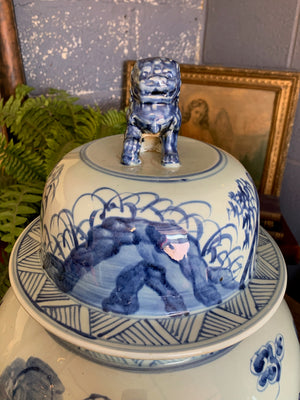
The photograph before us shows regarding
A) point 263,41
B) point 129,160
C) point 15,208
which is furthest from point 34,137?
point 263,41

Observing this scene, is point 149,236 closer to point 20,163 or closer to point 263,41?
point 20,163

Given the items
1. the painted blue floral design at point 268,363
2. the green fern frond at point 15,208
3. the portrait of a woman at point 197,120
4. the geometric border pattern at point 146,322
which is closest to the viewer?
the geometric border pattern at point 146,322

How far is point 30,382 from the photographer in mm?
668

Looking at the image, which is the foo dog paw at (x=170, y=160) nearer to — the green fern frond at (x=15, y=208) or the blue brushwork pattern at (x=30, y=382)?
the blue brushwork pattern at (x=30, y=382)

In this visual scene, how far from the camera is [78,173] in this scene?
69 centimetres

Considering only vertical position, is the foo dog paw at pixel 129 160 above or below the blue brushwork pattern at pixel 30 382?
above

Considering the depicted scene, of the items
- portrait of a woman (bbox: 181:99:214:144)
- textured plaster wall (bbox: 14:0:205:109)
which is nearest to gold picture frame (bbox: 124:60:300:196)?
portrait of a woman (bbox: 181:99:214:144)

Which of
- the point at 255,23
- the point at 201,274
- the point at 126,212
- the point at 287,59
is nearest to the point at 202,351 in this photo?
the point at 201,274

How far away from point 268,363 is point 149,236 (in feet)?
1.23

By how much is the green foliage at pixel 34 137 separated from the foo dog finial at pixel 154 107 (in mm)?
604

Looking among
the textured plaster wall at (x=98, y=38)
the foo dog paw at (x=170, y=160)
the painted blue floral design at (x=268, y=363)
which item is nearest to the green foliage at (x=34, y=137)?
the textured plaster wall at (x=98, y=38)

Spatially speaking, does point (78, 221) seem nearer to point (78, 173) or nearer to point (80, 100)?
point (78, 173)

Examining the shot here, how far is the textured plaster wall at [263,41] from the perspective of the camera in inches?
54.0

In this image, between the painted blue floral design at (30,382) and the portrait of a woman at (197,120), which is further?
the portrait of a woman at (197,120)
